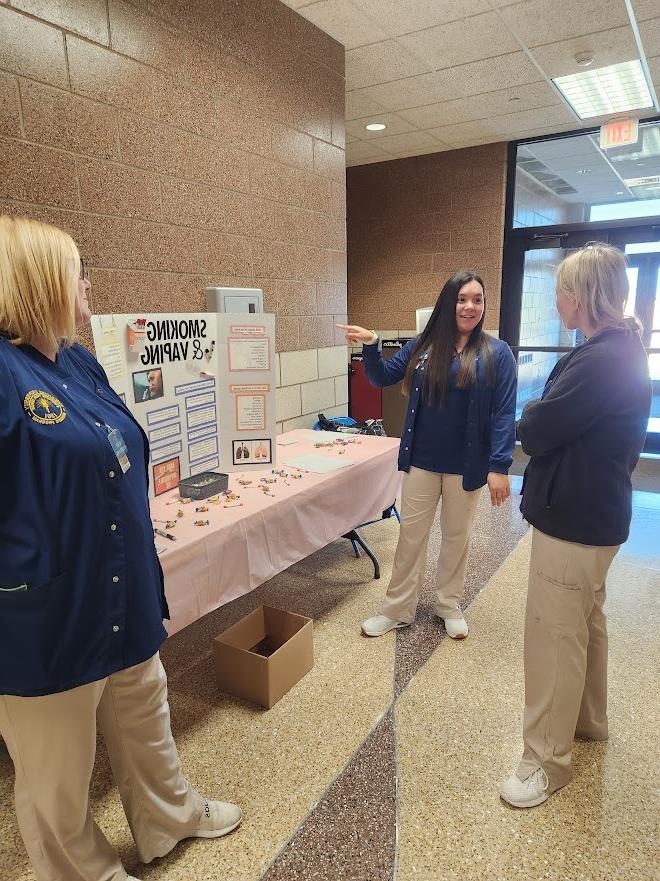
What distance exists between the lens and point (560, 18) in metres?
2.98

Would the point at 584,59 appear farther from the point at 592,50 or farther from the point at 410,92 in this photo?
the point at 410,92

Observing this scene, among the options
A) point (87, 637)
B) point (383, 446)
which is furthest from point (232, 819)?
point (383, 446)

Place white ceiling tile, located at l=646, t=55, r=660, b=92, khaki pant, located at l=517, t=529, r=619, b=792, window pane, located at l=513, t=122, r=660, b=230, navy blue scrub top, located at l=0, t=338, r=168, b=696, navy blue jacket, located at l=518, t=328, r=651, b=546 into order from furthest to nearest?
1. window pane, located at l=513, t=122, r=660, b=230
2. white ceiling tile, located at l=646, t=55, r=660, b=92
3. khaki pant, located at l=517, t=529, r=619, b=792
4. navy blue jacket, located at l=518, t=328, r=651, b=546
5. navy blue scrub top, located at l=0, t=338, r=168, b=696

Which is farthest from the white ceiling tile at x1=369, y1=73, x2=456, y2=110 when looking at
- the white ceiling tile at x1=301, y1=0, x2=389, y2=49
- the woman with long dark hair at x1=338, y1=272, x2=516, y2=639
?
the woman with long dark hair at x1=338, y1=272, x2=516, y2=639

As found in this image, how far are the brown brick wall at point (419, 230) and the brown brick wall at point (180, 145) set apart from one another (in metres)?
2.32

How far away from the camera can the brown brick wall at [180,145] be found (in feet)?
6.04

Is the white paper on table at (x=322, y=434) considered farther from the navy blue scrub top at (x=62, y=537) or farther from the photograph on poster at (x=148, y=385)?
the navy blue scrub top at (x=62, y=537)

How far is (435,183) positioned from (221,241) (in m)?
3.59

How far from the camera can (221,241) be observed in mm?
2611

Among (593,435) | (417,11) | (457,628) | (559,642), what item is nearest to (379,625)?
(457,628)

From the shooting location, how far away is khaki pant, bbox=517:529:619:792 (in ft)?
4.72

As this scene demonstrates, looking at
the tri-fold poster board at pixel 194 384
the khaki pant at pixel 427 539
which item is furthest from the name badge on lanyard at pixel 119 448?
the khaki pant at pixel 427 539

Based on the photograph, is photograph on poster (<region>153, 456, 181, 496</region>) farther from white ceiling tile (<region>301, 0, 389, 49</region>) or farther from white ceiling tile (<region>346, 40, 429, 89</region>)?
white ceiling tile (<region>346, 40, 429, 89</region>)

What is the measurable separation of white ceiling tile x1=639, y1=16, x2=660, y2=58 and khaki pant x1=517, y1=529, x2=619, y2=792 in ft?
10.2
